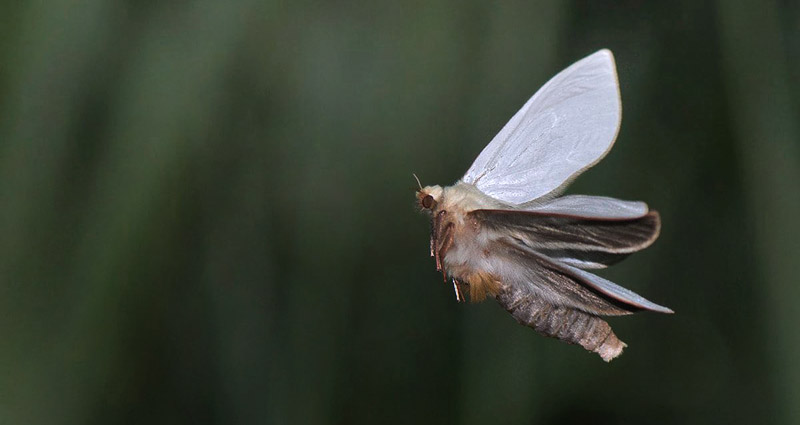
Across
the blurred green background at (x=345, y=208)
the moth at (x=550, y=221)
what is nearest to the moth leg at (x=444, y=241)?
the moth at (x=550, y=221)

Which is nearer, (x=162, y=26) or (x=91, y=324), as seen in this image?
(x=91, y=324)

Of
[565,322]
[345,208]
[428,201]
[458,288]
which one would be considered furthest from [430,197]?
[345,208]

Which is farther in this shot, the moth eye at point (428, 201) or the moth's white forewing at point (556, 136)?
the moth eye at point (428, 201)

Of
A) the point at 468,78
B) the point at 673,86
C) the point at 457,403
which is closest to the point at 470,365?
the point at 457,403

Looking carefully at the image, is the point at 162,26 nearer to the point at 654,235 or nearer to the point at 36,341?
the point at 36,341

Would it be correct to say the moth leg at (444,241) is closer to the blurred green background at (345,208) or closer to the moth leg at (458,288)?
the moth leg at (458,288)

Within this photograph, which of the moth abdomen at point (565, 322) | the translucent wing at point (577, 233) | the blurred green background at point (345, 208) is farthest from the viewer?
the blurred green background at point (345, 208)

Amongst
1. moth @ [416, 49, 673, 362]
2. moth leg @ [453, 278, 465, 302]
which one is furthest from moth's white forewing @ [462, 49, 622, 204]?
moth leg @ [453, 278, 465, 302]

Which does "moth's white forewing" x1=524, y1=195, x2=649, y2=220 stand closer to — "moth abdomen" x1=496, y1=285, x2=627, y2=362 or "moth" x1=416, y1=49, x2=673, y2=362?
"moth" x1=416, y1=49, x2=673, y2=362
